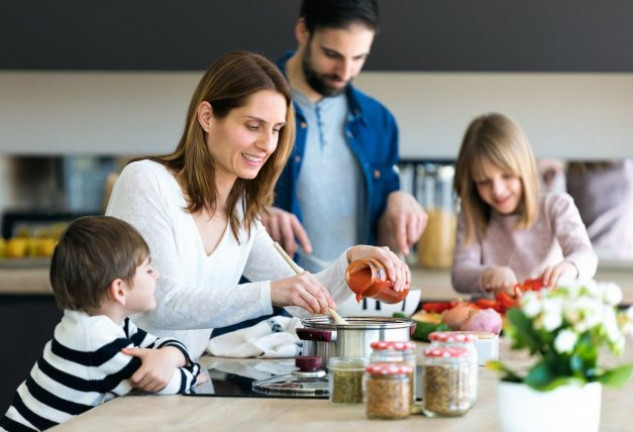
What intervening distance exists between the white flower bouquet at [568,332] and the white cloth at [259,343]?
0.87 metres

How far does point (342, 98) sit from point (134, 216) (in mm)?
1325

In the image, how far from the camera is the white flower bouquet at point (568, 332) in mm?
1506

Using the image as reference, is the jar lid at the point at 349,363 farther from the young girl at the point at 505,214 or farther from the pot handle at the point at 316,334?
the young girl at the point at 505,214

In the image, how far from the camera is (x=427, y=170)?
4785 mm

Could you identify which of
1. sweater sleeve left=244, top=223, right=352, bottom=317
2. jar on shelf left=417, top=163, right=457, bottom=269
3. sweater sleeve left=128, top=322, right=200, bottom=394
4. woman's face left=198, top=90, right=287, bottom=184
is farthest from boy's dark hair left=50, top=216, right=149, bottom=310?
jar on shelf left=417, top=163, right=457, bottom=269

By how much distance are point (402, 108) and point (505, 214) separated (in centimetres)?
133

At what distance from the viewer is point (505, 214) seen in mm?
3639

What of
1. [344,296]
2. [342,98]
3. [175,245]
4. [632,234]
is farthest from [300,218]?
[632,234]

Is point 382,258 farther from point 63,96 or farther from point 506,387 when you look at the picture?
point 63,96

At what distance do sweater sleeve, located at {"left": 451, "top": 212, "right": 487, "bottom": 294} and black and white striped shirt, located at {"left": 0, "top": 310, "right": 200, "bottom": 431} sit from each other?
1611mm

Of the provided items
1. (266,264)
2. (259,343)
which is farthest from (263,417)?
(266,264)

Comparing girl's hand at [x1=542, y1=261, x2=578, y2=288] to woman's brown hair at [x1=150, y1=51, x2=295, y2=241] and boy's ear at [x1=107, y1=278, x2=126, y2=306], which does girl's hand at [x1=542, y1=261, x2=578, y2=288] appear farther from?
boy's ear at [x1=107, y1=278, x2=126, y2=306]

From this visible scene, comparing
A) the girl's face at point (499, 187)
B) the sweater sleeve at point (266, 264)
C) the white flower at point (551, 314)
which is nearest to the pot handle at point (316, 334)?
the sweater sleeve at point (266, 264)

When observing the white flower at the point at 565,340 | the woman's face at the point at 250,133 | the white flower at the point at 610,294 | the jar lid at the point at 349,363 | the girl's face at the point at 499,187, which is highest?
the woman's face at the point at 250,133
